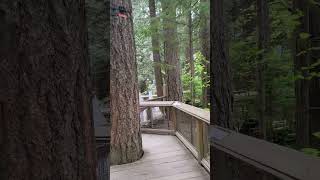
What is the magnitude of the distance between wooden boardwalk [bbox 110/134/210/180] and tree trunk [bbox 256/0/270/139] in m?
2.69

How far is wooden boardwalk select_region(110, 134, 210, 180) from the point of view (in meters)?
4.55

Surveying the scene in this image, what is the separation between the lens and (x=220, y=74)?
2332 millimetres

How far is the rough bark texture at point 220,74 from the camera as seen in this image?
7.35 feet

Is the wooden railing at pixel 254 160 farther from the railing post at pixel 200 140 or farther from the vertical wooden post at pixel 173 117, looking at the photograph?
the vertical wooden post at pixel 173 117

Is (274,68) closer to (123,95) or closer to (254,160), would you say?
(254,160)

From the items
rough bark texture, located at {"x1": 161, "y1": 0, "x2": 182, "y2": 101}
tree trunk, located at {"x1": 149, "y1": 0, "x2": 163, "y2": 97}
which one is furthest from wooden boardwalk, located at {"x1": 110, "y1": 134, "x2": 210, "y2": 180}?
rough bark texture, located at {"x1": 161, "y1": 0, "x2": 182, "y2": 101}

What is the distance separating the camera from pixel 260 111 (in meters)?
1.82

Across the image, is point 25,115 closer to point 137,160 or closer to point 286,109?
point 286,109

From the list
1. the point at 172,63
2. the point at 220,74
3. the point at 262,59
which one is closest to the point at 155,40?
the point at 172,63

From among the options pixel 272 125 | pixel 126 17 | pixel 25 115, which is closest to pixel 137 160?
pixel 126 17

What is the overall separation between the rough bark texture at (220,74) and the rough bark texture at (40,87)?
1.25m

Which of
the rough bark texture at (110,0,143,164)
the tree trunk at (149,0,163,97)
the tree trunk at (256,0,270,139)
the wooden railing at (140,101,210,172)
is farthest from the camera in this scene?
the tree trunk at (149,0,163,97)

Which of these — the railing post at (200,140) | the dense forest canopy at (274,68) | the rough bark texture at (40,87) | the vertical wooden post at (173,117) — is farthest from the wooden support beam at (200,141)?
the rough bark texture at (40,87)

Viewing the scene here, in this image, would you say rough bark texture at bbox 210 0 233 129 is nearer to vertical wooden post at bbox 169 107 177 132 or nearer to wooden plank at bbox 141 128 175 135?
vertical wooden post at bbox 169 107 177 132
